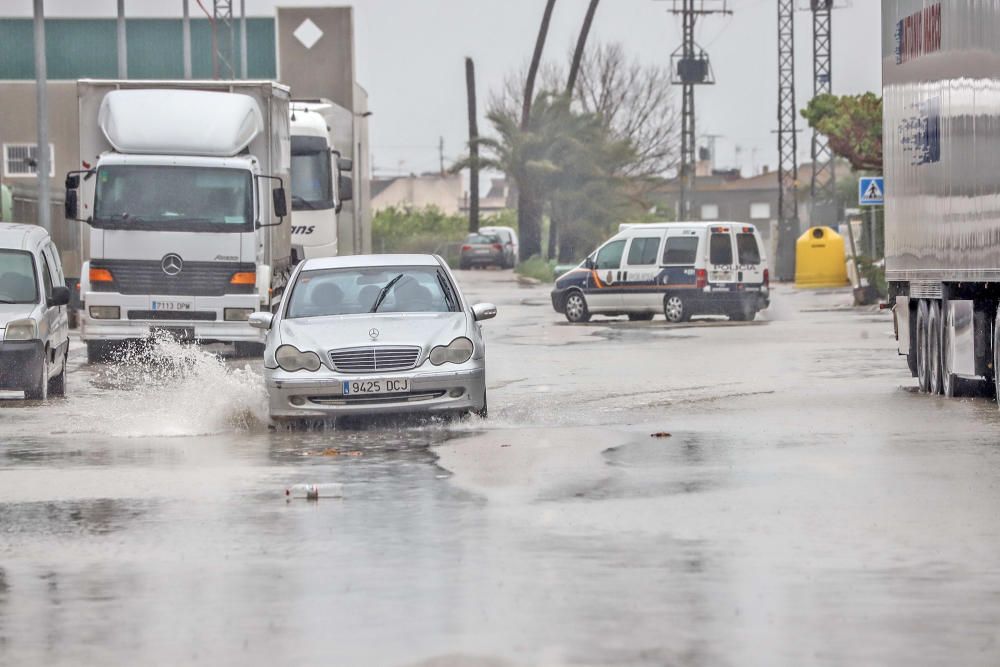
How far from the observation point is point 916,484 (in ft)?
40.0

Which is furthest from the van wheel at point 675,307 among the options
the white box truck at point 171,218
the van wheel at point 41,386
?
the van wheel at point 41,386

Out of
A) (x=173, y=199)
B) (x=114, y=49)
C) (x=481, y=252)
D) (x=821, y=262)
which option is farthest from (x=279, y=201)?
(x=114, y=49)

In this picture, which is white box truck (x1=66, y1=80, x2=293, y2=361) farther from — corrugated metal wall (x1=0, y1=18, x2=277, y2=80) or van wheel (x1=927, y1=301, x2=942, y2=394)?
corrugated metal wall (x1=0, y1=18, x2=277, y2=80)

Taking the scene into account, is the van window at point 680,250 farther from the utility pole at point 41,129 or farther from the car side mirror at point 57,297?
the car side mirror at point 57,297

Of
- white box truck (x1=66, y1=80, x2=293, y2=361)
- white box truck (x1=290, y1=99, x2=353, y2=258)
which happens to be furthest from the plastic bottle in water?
white box truck (x1=290, y1=99, x2=353, y2=258)

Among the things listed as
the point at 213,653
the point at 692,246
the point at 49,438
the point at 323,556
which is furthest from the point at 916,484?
the point at 692,246

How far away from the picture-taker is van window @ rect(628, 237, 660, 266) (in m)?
37.4

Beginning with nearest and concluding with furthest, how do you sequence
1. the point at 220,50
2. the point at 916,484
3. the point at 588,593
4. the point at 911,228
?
the point at 588,593
the point at 916,484
the point at 911,228
the point at 220,50

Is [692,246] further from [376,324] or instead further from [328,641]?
[328,641]

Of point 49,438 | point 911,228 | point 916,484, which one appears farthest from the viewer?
point 911,228

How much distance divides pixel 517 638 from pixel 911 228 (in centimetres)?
1373

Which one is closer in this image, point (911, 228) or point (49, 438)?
point (49, 438)

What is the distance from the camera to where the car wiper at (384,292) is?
691 inches

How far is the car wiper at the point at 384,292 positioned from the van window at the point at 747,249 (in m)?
19.7
